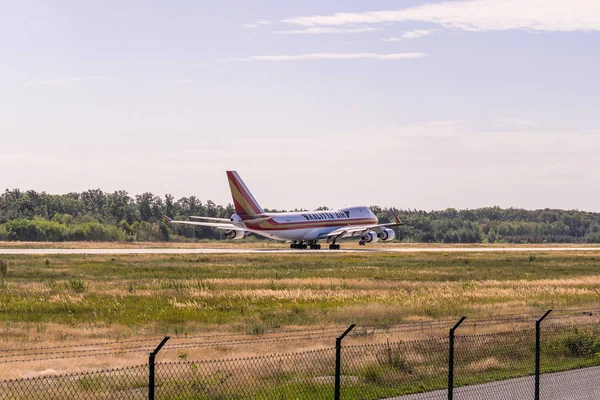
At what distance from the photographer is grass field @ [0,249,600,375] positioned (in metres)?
32.7

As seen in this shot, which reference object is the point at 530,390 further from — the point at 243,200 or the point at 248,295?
the point at 243,200

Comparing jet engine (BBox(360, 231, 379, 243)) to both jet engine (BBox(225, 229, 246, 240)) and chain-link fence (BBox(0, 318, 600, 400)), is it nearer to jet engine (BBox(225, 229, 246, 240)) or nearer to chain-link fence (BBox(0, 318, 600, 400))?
jet engine (BBox(225, 229, 246, 240))

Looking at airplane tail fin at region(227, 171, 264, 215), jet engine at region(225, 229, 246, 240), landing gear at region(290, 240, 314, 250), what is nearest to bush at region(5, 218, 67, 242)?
landing gear at region(290, 240, 314, 250)

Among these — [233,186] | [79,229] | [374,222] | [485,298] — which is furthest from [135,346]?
[79,229]

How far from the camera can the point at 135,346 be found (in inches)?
Answer: 1064

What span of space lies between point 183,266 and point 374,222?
4519 cm

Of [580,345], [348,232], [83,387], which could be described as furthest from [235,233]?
[83,387]

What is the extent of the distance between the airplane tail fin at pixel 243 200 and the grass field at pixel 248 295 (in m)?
25.2

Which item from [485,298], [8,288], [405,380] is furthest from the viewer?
[8,288]

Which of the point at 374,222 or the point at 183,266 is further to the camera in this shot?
the point at 374,222

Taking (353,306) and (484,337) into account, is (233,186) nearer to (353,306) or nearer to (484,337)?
(353,306)

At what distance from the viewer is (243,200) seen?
10050cm

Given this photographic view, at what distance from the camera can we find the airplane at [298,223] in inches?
3942

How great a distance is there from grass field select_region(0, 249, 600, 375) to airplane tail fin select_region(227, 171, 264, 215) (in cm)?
2521
